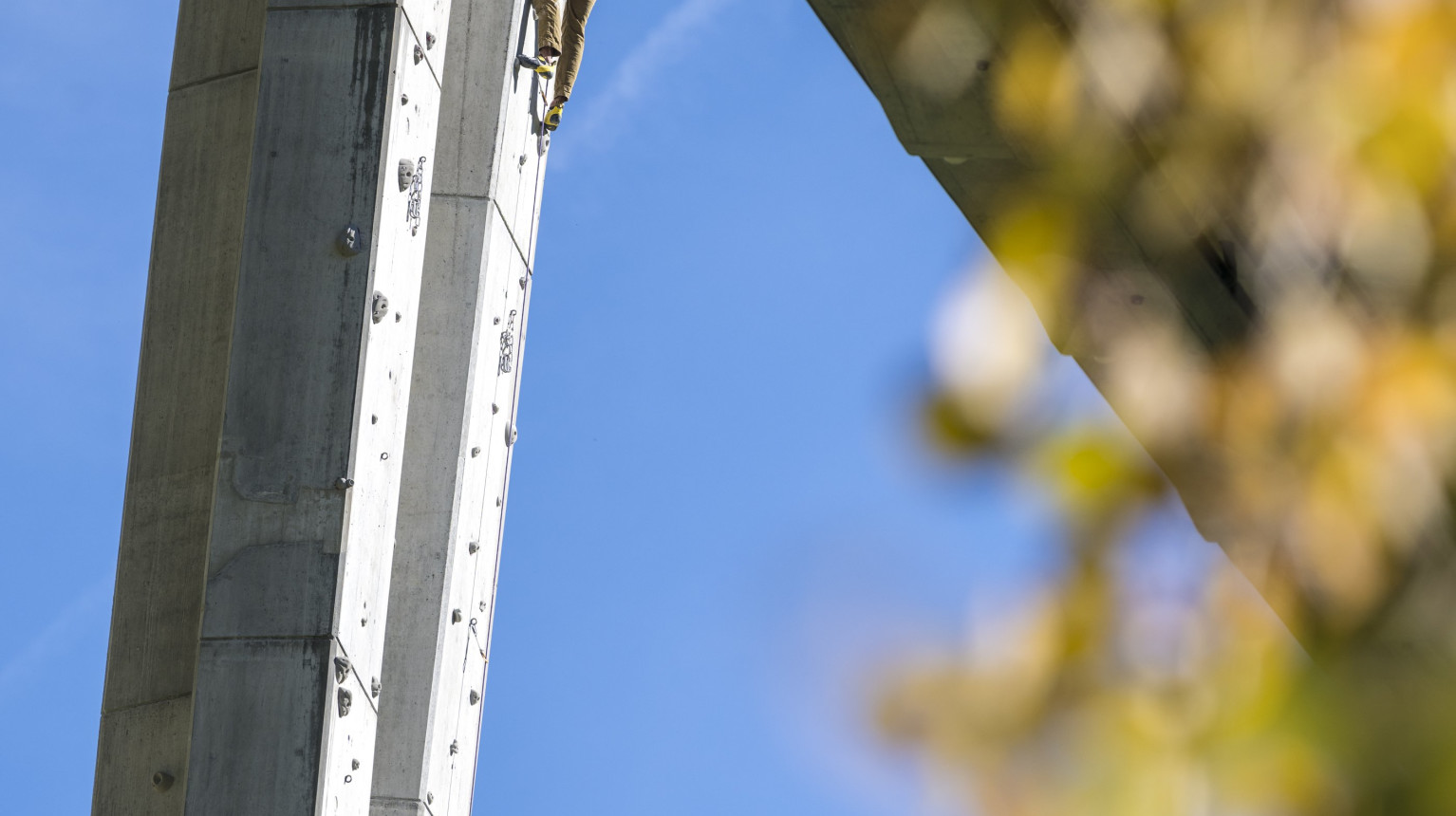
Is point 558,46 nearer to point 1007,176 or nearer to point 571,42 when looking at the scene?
point 571,42

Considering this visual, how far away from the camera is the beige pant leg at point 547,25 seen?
697 centimetres

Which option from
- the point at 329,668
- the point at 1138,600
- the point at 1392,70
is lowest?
the point at 329,668

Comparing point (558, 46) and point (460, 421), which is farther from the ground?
point (558, 46)

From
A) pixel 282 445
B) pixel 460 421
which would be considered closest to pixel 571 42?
pixel 460 421

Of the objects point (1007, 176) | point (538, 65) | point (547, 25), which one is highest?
point (547, 25)

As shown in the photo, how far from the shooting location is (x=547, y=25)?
22.9 ft

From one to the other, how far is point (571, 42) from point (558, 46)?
0.39 ft

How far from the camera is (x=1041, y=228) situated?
1334 mm

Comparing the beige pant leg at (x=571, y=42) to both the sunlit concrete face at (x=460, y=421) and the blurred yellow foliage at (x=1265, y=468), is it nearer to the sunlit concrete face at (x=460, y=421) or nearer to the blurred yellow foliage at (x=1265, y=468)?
the sunlit concrete face at (x=460, y=421)

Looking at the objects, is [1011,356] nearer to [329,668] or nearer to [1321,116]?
[1321,116]

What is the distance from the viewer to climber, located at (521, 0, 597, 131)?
6.98 m

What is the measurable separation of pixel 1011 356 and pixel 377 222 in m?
4.55

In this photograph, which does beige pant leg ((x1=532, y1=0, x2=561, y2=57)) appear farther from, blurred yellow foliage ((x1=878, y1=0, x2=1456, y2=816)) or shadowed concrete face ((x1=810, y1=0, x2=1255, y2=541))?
blurred yellow foliage ((x1=878, y1=0, x2=1456, y2=816))

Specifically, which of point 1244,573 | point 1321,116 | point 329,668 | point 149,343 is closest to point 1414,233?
point 1321,116
